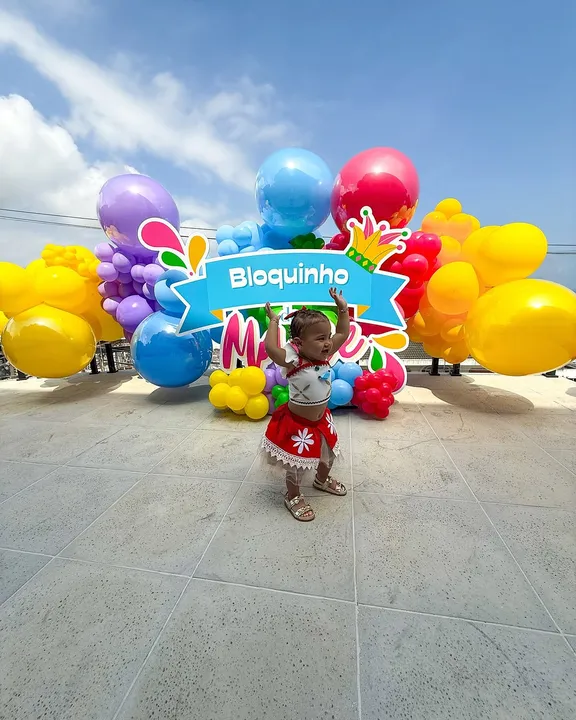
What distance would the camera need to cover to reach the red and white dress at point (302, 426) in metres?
2.19

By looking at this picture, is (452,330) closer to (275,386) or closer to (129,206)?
(275,386)

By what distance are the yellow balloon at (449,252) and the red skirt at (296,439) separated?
3.11m

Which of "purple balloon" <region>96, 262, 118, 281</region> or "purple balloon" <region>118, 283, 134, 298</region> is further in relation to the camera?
"purple balloon" <region>118, 283, 134, 298</region>

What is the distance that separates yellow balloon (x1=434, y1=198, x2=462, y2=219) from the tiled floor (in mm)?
3069

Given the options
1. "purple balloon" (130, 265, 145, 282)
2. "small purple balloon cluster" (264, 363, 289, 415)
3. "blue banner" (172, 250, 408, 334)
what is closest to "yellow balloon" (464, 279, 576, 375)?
"blue banner" (172, 250, 408, 334)

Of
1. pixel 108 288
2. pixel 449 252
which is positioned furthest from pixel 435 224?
pixel 108 288

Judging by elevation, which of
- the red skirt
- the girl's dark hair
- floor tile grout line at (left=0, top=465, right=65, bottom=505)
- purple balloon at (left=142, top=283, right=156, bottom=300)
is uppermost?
purple balloon at (left=142, top=283, right=156, bottom=300)

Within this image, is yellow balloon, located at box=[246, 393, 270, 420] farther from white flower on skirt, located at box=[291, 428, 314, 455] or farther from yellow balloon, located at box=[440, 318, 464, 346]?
yellow balloon, located at box=[440, 318, 464, 346]

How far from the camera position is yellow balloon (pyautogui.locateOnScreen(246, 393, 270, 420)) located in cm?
400

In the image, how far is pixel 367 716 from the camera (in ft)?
4.06

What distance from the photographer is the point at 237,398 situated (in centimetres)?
396

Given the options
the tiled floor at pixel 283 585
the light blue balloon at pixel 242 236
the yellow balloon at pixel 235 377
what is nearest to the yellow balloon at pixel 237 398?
the yellow balloon at pixel 235 377

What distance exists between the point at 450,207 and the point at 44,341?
18.6 feet

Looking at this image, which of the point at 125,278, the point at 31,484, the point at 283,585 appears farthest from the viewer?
the point at 125,278
